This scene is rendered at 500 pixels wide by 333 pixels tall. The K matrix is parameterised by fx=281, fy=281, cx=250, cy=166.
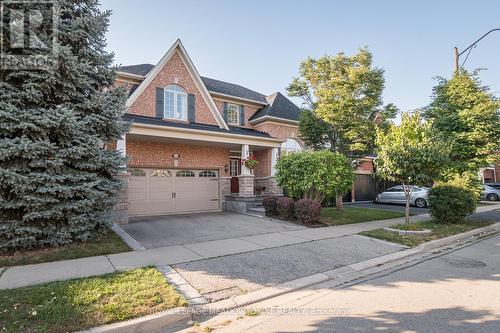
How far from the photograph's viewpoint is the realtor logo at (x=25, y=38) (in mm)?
6340

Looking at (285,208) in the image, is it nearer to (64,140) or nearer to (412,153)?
(412,153)

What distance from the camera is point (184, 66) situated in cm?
1474

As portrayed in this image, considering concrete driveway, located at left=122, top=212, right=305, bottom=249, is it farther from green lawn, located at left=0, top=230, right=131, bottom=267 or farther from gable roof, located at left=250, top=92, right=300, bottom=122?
gable roof, located at left=250, top=92, right=300, bottom=122

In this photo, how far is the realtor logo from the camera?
20.8 ft

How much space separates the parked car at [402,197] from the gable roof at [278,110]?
9058 millimetres

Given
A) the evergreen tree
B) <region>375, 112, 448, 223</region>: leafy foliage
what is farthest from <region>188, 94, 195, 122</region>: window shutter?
<region>375, 112, 448, 223</region>: leafy foliage

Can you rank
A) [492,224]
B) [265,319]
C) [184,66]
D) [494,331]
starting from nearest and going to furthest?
[494,331]
[265,319]
[492,224]
[184,66]

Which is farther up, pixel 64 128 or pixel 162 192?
pixel 64 128

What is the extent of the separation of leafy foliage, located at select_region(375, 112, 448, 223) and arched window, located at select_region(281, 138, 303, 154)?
8.73 m

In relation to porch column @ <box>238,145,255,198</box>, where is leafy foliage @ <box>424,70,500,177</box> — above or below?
above

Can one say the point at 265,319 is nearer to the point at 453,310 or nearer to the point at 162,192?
the point at 453,310

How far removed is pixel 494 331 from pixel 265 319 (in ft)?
8.89

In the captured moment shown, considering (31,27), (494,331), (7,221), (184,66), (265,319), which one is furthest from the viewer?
(184,66)

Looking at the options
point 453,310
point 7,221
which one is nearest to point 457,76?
point 453,310
